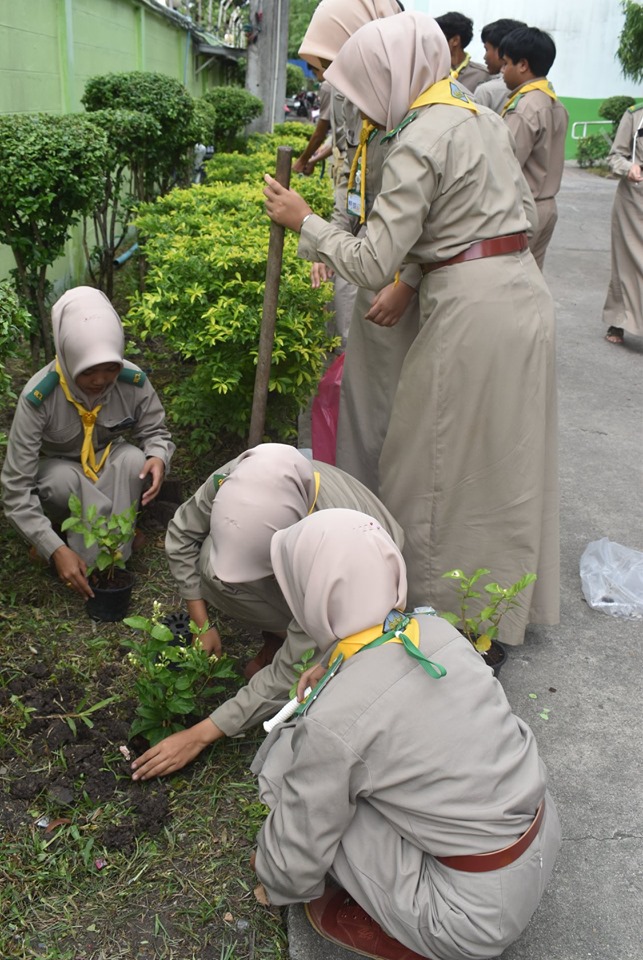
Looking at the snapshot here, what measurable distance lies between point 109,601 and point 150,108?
165 inches

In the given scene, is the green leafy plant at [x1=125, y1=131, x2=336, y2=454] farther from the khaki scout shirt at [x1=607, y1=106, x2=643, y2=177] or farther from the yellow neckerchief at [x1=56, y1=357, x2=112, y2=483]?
the khaki scout shirt at [x1=607, y1=106, x2=643, y2=177]

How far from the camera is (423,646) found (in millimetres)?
1978

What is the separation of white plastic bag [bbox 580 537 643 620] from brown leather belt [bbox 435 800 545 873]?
1.78 m

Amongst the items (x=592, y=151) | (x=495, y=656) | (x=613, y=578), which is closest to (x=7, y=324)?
(x=495, y=656)

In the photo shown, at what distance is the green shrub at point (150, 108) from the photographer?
614cm

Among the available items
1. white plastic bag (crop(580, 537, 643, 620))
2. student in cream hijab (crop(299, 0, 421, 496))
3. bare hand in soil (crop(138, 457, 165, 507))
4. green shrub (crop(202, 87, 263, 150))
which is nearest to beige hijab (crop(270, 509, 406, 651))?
student in cream hijab (crop(299, 0, 421, 496))

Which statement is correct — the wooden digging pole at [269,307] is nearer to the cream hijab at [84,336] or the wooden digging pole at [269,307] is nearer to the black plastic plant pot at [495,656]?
the cream hijab at [84,336]

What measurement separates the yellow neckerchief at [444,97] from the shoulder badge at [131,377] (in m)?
1.37

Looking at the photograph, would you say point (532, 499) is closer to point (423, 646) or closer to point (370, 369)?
point (370, 369)

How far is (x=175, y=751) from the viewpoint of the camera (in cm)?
249

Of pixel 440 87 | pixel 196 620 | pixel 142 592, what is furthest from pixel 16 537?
pixel 440 87

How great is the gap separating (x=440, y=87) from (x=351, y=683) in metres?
1.79

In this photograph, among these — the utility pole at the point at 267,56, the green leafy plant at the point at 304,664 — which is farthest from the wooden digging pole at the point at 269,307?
the utility pole at the point at 267,56

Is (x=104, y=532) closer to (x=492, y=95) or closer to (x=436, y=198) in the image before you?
(x=436, y=198)
